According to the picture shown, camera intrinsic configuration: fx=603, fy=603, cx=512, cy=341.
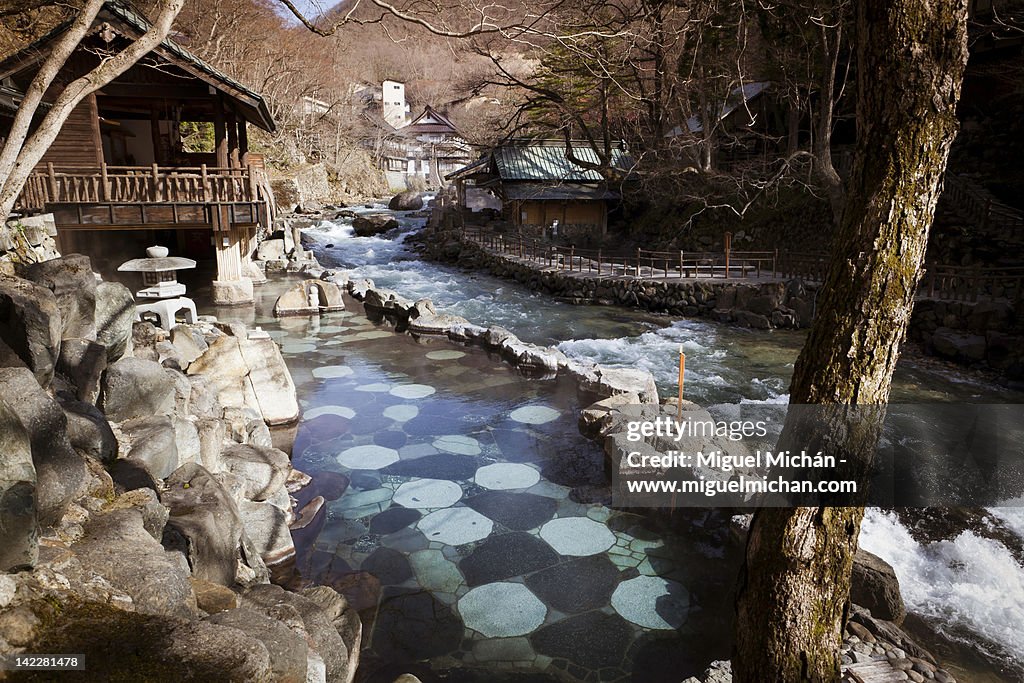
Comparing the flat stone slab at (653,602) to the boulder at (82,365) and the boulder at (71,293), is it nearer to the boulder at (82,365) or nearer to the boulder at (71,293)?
the boulder at (82,365)

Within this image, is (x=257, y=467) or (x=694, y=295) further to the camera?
(x=694, y=295)

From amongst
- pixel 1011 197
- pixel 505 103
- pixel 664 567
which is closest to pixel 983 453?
pixel 664 567

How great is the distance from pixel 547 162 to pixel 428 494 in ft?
90.2

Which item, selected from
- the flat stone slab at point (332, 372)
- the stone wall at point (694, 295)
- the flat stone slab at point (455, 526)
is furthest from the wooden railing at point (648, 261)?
the flat stone slab at point (455, 526)

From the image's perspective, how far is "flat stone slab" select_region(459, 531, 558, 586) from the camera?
5543mm

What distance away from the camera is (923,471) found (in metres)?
8.20

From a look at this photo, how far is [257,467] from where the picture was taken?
657 centimetres

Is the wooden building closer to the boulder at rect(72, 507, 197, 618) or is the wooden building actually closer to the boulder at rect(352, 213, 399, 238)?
the boulder at rect(352, 213, 399, 238)

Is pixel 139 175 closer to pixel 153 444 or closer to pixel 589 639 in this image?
pixel 153 444

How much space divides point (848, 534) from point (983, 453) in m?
7.75

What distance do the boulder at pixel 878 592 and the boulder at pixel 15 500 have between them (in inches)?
212

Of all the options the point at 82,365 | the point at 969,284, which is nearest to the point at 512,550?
the point at 82,365

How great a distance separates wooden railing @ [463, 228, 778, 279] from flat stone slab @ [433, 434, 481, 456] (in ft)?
45.5

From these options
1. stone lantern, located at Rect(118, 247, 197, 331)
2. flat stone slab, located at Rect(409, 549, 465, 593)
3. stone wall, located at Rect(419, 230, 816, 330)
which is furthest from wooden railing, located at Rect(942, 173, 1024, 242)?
stone lantern, located at Rect(118, 247, 197, 331)
